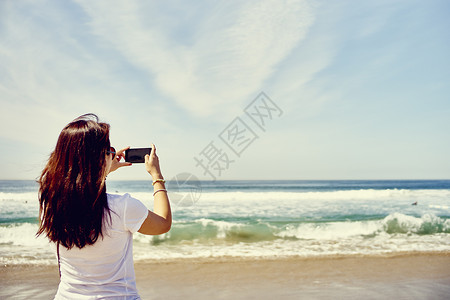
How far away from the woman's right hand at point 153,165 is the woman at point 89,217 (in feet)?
0.36

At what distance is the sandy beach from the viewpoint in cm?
461

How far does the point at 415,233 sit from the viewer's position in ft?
34.0

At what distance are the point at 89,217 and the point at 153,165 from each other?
36cm

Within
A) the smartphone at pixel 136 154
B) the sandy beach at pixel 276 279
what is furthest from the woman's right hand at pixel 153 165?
the sandy beach at pixel 276 279

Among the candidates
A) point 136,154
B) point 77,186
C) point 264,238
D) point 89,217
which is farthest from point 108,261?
point 264,238

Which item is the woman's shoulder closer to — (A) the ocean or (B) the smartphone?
(B) the smartphone

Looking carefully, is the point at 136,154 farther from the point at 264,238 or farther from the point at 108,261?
the point at 264,238

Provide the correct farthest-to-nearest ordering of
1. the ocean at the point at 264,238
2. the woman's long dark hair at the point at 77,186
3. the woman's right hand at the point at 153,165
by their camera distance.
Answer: the ocean at the point at 264,238 → the woman's right hand at the point at 153,165 → the woman's long dark hair at the point at 77,186

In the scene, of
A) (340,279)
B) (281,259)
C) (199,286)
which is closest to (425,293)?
(340,279)

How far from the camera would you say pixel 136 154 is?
164 cm

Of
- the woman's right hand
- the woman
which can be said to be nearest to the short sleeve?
the woman

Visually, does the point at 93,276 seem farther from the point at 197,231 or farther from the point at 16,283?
the point at 197,231

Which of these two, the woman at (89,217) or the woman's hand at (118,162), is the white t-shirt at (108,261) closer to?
the woman at (89,217)

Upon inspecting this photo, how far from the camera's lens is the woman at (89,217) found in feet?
4.44
